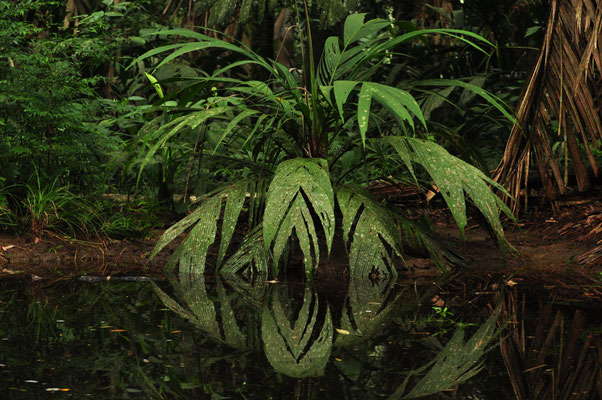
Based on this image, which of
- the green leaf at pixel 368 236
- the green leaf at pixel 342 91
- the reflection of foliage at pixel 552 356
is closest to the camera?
the reflection of foliage at pixel 552 356

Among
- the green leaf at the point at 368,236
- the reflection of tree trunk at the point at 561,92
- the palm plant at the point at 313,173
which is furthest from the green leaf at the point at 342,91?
the reflection of tree trunk at the point at 561,92

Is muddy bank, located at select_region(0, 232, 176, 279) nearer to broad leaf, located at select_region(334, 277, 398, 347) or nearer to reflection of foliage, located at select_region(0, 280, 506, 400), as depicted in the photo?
reflection of foliage, located at select_region(0, 280, 506, 400)

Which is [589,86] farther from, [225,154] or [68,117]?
[68,117]

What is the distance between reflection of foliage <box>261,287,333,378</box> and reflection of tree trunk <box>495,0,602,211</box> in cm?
206

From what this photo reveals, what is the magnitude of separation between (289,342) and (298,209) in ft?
3.72

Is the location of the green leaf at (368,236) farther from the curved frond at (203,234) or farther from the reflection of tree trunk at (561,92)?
the reflection of tree trunk at (561,92)

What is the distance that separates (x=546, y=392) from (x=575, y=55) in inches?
124

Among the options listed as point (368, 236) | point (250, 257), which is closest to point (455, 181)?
point (368, 236)

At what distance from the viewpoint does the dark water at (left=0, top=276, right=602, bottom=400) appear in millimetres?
2166

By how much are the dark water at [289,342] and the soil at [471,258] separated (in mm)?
357

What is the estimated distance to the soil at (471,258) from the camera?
412cm

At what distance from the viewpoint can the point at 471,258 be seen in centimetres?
457

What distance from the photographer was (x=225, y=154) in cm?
491

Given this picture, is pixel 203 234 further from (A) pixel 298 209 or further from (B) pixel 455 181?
(B) pixel 455 181
